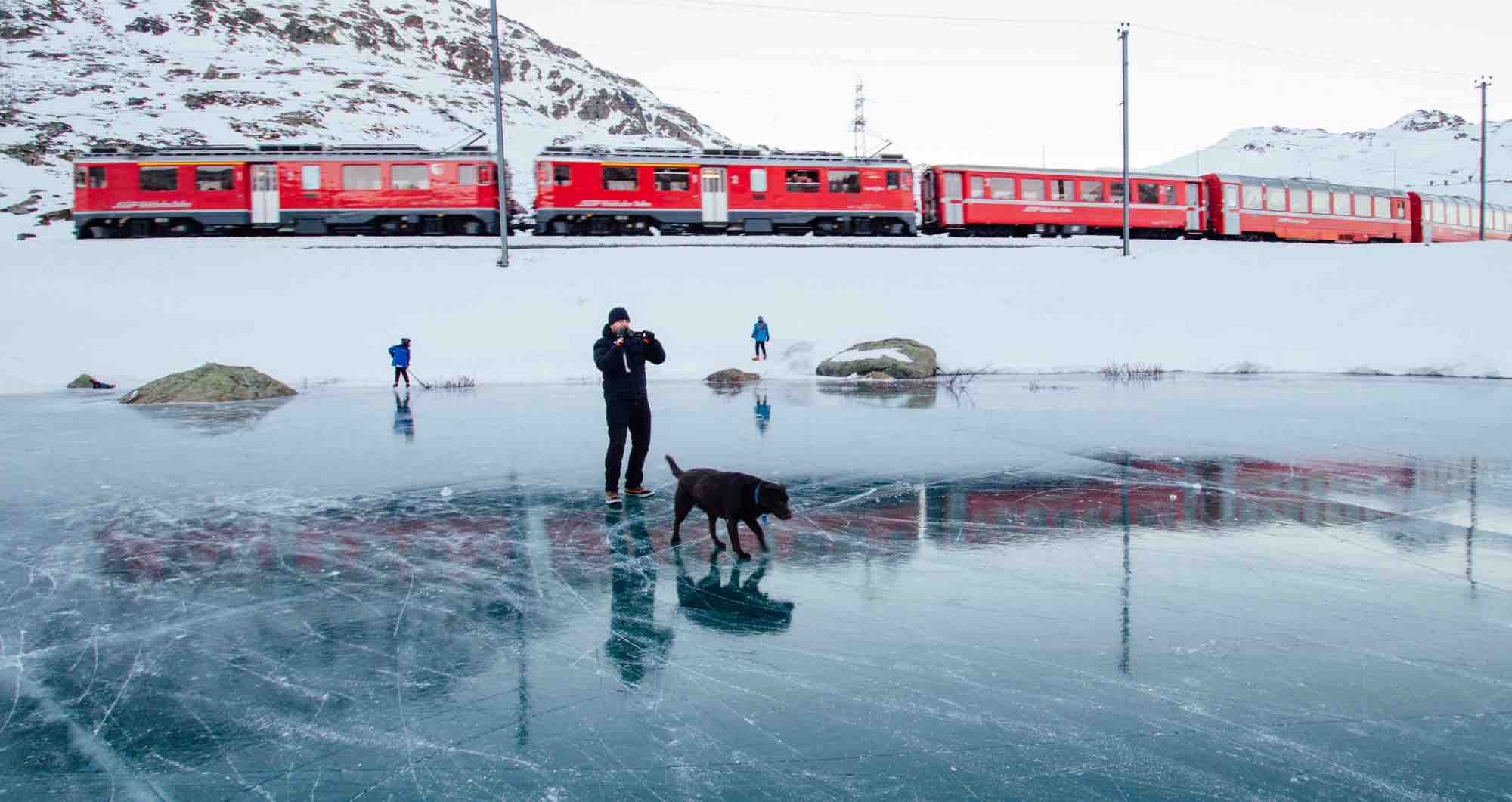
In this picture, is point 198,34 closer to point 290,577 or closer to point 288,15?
point 288,15

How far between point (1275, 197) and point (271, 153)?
34.3 meters

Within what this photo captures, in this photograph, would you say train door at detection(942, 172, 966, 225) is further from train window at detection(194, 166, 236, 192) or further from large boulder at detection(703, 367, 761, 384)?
train window at detection(194, 166, 236, 192)

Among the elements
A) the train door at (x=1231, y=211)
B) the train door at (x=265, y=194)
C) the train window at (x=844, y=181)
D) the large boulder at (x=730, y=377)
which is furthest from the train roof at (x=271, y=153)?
the train door at (x=1231, y=211)

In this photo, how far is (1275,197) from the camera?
115 ft

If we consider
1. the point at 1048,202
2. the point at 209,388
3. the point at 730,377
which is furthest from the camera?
the point at 1048,202

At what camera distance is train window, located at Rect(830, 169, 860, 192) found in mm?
31031

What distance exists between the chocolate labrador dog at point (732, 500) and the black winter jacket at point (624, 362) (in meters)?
1.51

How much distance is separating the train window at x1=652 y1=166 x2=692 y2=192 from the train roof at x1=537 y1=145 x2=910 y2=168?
30 cm

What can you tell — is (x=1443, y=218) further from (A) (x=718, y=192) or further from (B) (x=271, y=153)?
(B) (x=271, y=153)

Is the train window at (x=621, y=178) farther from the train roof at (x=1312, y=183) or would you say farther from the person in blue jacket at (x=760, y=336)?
the train roof at (x=1312, y=183)

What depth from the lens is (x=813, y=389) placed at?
60.1ft

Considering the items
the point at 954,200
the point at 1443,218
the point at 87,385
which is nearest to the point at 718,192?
the point at 954,200

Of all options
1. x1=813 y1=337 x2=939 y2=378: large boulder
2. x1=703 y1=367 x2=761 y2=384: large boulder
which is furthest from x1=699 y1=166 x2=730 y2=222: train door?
x1=703 y1=367 x2=761 y2=384: large boulder

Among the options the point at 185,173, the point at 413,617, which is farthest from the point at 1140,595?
the point at 185,173
